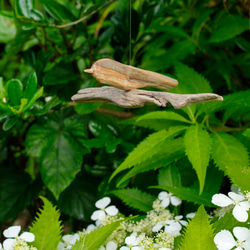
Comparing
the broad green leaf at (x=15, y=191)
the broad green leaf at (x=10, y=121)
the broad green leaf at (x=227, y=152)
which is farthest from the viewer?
the broad green leaf at (x=15, y=191)

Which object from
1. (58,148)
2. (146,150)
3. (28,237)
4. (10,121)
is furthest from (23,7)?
(28,237)

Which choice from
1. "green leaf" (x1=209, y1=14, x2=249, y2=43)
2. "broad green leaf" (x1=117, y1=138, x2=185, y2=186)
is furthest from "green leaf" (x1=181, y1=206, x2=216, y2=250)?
"green leaf" (x1=209, y1=14, x2=249, y2=43)

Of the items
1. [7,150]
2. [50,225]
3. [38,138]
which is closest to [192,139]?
[50,225]

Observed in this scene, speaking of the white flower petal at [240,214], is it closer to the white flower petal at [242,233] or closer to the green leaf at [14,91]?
the white flower petal at [242,233]

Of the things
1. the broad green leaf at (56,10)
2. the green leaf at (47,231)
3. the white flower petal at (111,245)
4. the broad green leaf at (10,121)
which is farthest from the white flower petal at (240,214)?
the broad green leaf at (56,10)

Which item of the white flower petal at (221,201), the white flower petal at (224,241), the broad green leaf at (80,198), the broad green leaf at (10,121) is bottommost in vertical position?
the broad green leaf at (80,198)

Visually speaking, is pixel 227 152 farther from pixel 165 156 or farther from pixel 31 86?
pixel 31 86

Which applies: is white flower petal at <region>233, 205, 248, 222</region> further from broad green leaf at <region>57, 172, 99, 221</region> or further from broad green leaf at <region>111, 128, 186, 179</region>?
broad green leaf at <region>57, 172, 99, 221</region>

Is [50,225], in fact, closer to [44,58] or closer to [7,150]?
[44,58]
